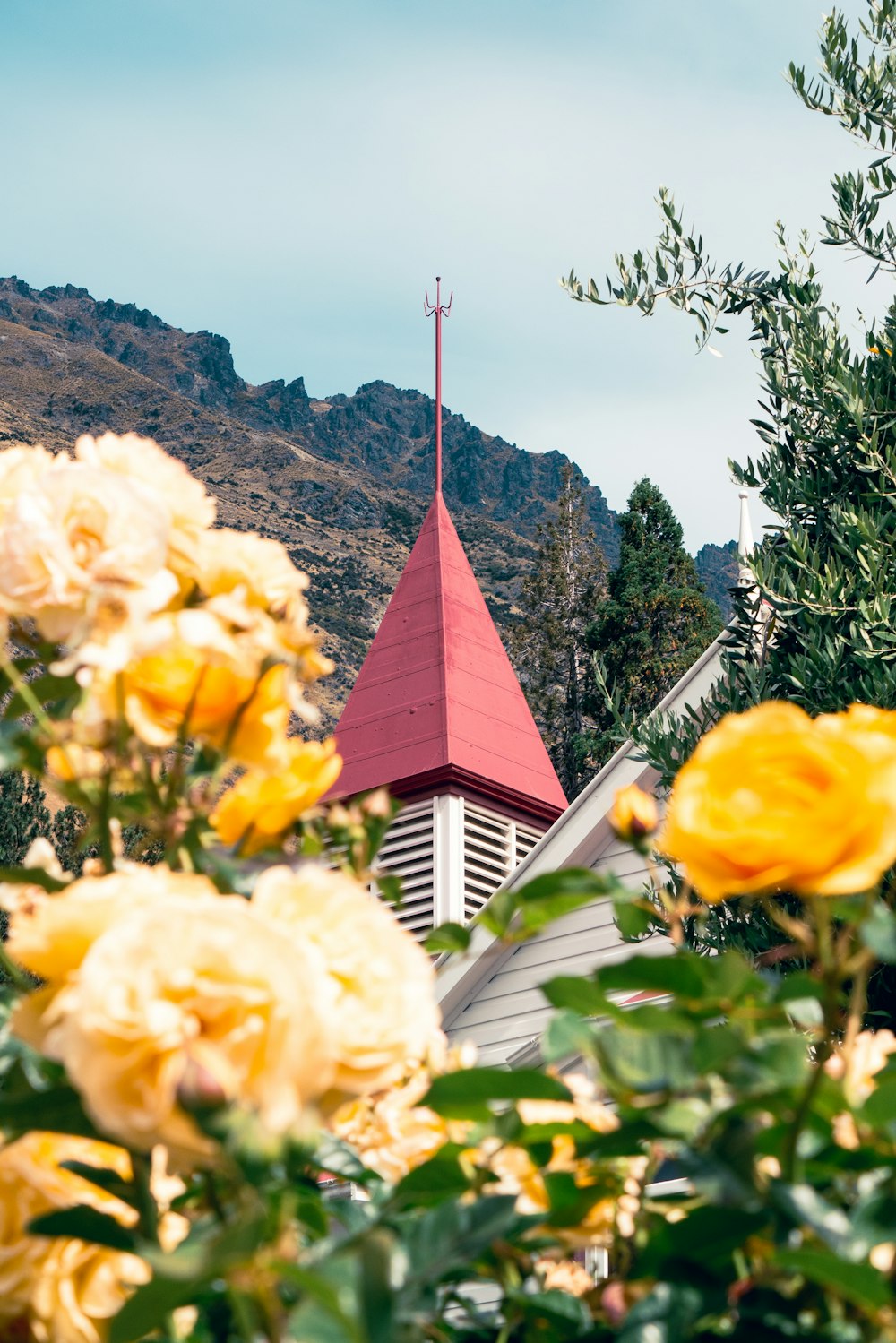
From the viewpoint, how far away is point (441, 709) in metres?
12.5

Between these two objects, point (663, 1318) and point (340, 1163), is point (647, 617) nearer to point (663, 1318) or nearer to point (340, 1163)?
point (340, 1163)

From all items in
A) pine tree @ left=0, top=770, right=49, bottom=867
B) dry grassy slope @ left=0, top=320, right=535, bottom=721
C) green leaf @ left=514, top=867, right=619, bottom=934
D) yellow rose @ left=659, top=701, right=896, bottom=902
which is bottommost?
green leaf @ left=514, top=867, right=619, bottom=934

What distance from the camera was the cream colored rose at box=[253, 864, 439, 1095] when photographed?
0.94m

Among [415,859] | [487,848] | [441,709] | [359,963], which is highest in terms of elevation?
[441,709]

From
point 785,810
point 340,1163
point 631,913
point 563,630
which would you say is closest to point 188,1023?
point 785,810

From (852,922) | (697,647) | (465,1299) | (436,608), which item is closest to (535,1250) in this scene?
(465,1299)

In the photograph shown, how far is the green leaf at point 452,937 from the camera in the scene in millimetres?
1271

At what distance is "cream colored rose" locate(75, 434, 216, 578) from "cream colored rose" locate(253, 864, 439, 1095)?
0.43 meters

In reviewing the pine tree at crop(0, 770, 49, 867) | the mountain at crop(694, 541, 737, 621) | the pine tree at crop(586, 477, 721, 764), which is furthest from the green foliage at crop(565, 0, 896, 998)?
the mountain at crop(694, 541, 737, 621)

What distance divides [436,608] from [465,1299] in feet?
41.3

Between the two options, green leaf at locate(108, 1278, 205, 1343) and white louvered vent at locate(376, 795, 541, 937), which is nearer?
green leaf at locate(108, 1278, 205, 1343)

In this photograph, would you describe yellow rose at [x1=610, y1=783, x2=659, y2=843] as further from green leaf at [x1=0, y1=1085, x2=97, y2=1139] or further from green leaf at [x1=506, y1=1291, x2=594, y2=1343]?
green leaf at [x1=0, y1=1085, x2=97, y2=1139]

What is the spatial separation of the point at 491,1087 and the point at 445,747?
35.8 ft

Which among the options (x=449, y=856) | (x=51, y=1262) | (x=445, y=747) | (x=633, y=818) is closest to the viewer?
(x=51, y=1262)
